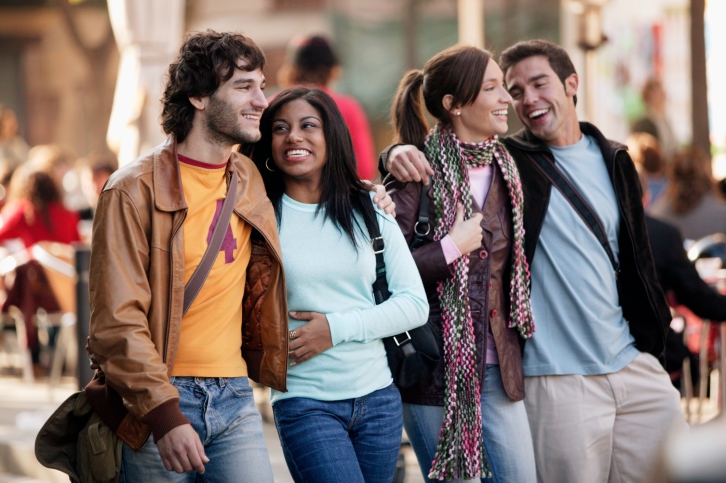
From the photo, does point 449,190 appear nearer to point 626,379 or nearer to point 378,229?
point 378,229

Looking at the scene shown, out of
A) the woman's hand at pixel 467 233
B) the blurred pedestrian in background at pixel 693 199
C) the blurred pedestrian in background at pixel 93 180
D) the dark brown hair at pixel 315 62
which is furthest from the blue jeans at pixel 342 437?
the blurred pedestrian in background at pixel 93 180

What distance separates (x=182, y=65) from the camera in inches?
135

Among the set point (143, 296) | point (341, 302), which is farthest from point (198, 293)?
point (341, 302)

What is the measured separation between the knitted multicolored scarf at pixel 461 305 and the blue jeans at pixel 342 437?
253 millimetres

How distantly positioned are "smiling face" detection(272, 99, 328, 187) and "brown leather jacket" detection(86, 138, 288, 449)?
0.30 m

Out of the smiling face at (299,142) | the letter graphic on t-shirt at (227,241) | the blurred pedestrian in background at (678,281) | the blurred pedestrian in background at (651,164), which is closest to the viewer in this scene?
the letter graphic on t-shirt at (227,241)

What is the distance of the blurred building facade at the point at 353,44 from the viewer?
49.7 feet

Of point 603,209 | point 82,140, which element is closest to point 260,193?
point 603,209

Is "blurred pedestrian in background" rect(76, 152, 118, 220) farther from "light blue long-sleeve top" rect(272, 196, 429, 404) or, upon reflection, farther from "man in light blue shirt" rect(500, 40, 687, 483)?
"light blue long-sleeve top" rect(272, 196, 429, 404)

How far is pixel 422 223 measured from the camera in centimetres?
393

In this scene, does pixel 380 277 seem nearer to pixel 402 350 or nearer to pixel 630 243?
pixel 402 350

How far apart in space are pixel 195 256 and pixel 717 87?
1688 cm

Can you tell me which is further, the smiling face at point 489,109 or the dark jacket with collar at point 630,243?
the dark jacket with collar at point 630,243

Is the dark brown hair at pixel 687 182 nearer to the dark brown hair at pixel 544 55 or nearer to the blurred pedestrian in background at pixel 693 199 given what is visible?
the blurred pedestrian in background at pixel 693 199
